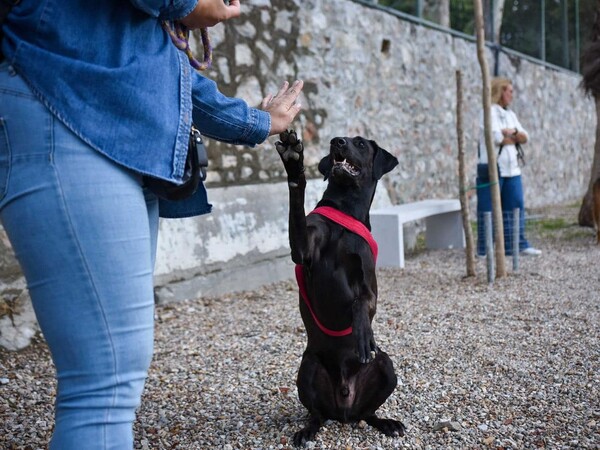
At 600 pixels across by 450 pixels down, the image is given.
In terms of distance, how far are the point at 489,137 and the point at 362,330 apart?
13.0 feet

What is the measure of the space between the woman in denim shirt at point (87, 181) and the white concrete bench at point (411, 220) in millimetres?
5352

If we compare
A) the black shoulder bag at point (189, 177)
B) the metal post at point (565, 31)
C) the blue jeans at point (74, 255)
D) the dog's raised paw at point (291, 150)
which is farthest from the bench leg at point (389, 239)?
the metal post at point (565, 31)

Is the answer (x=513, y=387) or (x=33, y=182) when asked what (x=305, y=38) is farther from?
(x=33, y=182)

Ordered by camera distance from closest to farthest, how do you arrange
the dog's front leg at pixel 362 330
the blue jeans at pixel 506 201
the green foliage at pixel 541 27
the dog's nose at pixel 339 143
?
the dog's front leg at pixel 362 330 < the dog's nose at pixel 339 143 < the blue jeans at pixel 506 201 < the green foliage at pixel 541 27

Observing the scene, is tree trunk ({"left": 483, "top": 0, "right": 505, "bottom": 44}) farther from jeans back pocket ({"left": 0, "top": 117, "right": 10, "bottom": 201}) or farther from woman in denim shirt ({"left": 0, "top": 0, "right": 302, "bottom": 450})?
jeans back pocket ({"left": 0, "top": 117, "right": 10, "bottom": 201})

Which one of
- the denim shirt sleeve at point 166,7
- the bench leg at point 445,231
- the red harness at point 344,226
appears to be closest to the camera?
the denim shirt sleeve at point 166,7

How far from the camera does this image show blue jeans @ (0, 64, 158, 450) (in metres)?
1.31

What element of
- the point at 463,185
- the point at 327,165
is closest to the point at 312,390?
the point at 327,165

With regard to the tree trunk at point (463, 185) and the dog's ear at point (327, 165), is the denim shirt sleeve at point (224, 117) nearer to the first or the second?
the dog's ear at point (327, 165)

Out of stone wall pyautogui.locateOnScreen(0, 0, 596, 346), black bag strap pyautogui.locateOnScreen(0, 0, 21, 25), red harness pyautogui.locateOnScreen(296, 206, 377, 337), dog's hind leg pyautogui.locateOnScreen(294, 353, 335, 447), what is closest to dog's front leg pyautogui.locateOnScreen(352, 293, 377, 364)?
red harness pyautogui.locateOnScreen(296, 206, 377, 337)

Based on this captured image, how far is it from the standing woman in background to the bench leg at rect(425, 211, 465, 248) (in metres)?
0.79

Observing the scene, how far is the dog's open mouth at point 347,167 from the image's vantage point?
2789 mm

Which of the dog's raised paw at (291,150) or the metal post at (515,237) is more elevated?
the dog's raised paw at (291,150)

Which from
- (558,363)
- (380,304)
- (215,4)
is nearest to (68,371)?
(215,4)
